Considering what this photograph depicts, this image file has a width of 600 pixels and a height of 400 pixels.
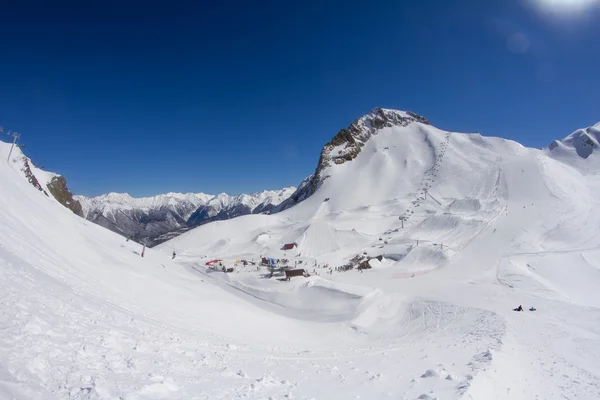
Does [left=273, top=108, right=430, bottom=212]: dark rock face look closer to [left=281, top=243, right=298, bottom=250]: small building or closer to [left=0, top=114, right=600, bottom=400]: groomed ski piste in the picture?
[left=281, top=243, right=298, bottom=250]: small building

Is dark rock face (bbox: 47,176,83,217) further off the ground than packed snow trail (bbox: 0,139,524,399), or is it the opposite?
dark rock face (bbox: 47,176,83,217)

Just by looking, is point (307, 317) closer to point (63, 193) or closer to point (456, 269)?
point (456, 269)

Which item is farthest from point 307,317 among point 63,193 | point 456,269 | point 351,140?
point 63,193

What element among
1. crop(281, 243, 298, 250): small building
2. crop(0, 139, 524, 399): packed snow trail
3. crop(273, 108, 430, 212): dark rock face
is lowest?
crop(0, 139, 524, 399): packed snow trail

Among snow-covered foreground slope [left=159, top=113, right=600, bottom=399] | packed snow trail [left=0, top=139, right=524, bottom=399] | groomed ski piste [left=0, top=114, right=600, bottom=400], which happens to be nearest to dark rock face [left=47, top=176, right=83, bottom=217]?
snow-covered foreground slope [left=159, top=113, right=600, bottom=399]

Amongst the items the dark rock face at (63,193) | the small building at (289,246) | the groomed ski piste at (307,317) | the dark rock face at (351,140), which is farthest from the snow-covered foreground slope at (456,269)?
the dark rock face at (63,193)

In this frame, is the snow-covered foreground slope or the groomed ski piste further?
the snow-covered foreground slope

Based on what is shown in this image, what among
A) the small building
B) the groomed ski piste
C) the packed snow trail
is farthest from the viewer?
the small building
